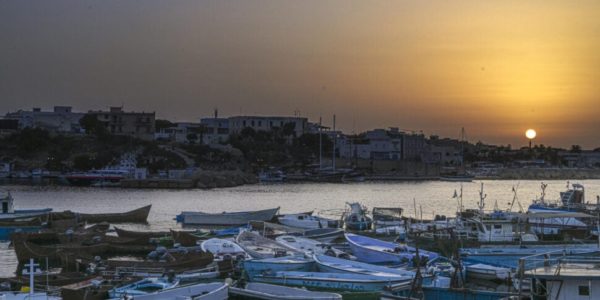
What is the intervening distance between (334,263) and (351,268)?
110 centimetres

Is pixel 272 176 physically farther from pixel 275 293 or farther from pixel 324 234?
pixel 275 293

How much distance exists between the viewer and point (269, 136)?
525ft

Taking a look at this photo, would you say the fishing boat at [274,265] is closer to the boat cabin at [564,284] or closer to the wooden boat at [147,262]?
the wooden boat at [147,262]

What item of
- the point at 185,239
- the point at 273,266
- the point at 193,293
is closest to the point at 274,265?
the point at 273,266

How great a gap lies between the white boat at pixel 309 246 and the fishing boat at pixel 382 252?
0.53 meters

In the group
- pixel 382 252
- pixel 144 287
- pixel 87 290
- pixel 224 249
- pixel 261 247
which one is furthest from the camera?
pixel 261 247

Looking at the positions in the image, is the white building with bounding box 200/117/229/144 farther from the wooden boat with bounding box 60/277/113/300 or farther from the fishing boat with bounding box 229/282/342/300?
the fishing boat with bounding box 229/282/342/300

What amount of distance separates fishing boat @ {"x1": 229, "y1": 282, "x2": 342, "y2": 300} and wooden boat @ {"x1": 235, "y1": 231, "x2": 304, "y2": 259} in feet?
23.8

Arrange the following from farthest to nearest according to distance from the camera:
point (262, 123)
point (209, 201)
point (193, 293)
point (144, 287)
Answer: point (262, 123) → point (209, 201) → point (144, 287) → point (193, 293)

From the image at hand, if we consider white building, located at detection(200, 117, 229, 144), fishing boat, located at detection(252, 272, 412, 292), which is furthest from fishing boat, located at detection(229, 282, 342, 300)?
white building, located at detection(200, 117, 229, 144)

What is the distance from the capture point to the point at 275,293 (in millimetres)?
19531

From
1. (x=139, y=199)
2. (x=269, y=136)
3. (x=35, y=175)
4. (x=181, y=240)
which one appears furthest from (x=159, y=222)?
(x=269, y=136)

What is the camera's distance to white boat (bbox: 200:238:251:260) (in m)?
27.6

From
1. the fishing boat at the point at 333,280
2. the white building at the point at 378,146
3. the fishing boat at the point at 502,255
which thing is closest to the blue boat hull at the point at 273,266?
the fishing boat at the point at 333,280
